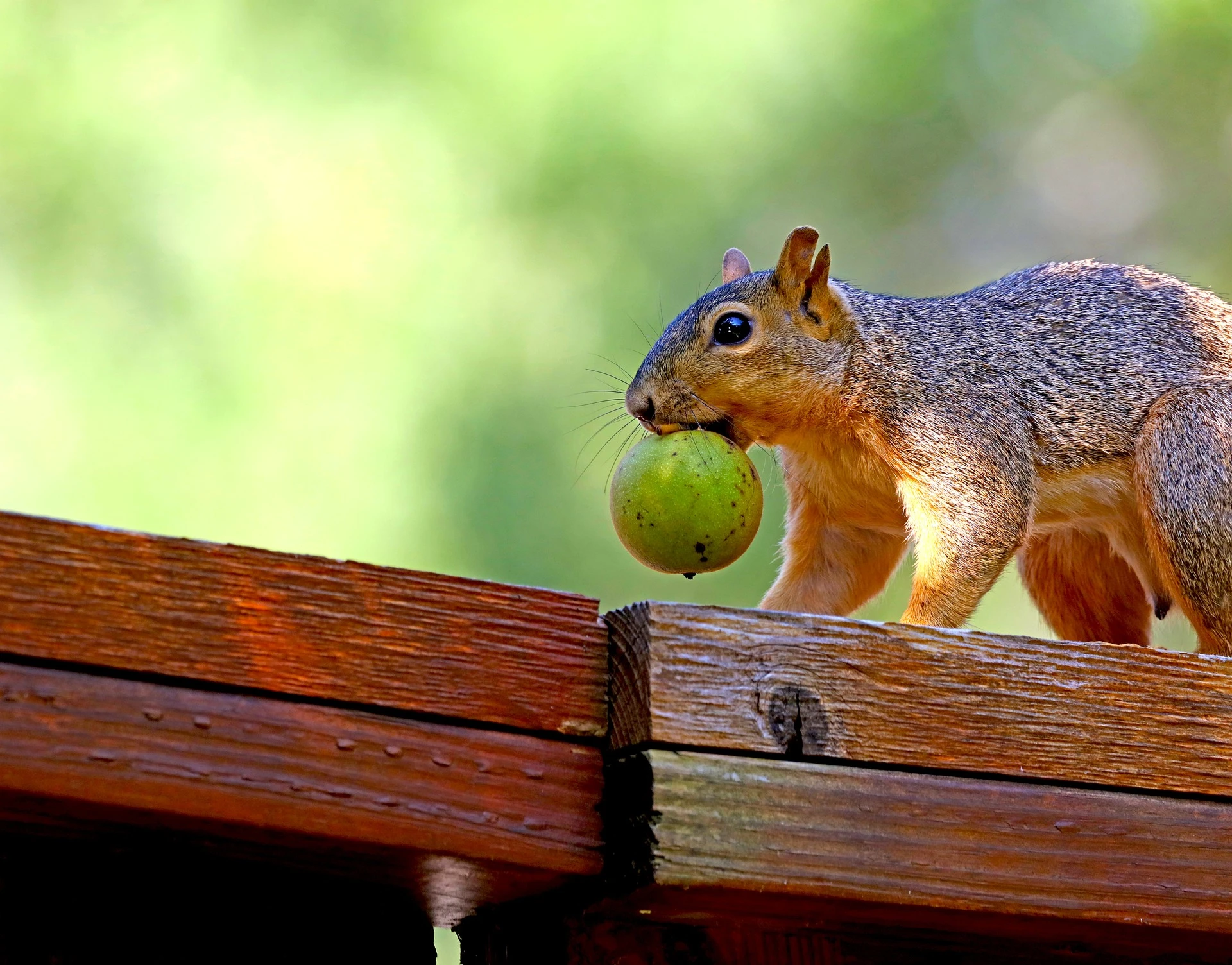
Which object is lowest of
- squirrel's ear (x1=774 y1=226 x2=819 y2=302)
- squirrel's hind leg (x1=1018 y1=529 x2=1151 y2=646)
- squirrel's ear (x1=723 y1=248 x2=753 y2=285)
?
squirrel's hind leg (x1=1018 y1=529 x2=1151 y2=646)

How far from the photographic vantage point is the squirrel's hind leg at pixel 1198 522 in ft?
6.60

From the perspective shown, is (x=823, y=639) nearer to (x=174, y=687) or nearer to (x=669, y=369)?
(x=174, y=687)

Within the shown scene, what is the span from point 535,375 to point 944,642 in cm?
457

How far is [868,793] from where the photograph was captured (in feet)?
4.08

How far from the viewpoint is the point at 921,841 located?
1.25 m

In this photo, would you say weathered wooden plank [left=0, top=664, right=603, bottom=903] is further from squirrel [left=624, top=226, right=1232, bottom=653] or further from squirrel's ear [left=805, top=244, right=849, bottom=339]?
squirrel's ear [left=805, top=244, right=849, bottom=339]

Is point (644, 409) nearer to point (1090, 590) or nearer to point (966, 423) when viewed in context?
point (966, 423)

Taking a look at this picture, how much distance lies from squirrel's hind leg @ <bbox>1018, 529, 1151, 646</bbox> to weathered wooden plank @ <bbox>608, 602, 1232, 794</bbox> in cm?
90

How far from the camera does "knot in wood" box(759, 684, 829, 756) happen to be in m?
1.24

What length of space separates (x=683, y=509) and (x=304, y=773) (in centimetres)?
69

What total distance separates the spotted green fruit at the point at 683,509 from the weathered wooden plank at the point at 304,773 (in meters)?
0.51

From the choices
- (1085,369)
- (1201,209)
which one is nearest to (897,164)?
(1201,209)

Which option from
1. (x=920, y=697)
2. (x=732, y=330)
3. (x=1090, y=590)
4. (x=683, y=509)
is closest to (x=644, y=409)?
(x=732, y=330)

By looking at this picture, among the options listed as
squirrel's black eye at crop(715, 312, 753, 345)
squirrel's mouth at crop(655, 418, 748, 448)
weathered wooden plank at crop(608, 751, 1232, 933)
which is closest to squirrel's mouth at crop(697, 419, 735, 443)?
squirrel's mouth at crop(655, 418, 748, 448)
